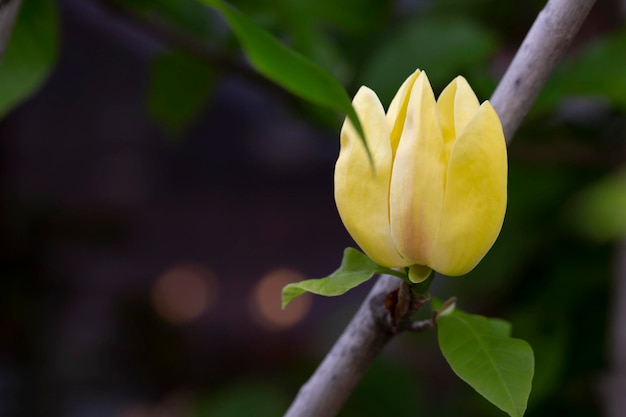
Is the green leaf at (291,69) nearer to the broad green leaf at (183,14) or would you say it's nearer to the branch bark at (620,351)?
the branch bark at (620,351)

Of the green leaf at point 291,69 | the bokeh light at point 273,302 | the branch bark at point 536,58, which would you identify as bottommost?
the bokeh light at point 273,302

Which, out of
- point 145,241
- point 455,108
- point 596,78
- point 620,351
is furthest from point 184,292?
point 455,108

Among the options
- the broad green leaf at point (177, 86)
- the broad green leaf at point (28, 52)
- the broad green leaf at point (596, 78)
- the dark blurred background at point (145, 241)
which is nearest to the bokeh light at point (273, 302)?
the dark blurred background at point (145, 241)

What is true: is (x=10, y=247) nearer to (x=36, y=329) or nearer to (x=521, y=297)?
(x=36, y=329)

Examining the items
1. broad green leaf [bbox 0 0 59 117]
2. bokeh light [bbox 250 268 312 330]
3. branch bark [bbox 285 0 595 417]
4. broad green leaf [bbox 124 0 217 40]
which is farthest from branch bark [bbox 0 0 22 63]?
bokeh light [bbox 250 268 312 330]

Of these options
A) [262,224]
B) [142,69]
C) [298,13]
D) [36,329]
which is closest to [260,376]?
[262,224]

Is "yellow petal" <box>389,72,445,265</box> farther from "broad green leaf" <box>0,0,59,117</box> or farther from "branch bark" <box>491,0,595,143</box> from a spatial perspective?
"broad green leaf" <box>0,0,59,117</box>
